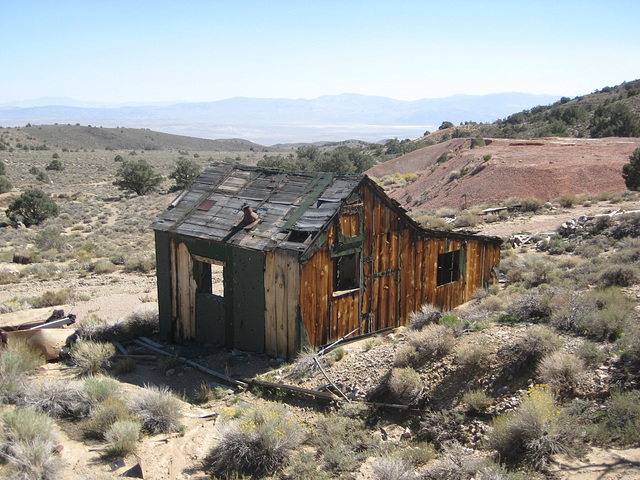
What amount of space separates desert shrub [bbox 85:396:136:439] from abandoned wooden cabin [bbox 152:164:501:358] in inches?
121

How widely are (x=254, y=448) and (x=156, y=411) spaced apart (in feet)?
5.47

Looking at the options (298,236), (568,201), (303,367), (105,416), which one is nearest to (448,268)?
(298,236)

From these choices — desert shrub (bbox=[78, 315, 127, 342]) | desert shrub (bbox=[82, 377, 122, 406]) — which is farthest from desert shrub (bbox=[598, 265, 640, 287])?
desert shrub (bbox=[78, 315, 127, 342])

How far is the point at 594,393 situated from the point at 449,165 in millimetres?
31204

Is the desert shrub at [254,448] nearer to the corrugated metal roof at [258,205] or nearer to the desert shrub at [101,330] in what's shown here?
the corrugated metal roof at [258,205]

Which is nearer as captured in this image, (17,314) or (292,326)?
(292,326)

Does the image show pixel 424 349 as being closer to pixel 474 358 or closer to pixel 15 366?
pixel 474 358

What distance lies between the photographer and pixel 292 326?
9102 millimetres

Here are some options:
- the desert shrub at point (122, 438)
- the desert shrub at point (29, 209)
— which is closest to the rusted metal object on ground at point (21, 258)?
the desert shrub at point (29, 209)

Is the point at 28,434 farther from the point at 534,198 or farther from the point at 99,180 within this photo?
the point at 99,180

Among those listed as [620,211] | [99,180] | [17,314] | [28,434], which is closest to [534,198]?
[620,211]

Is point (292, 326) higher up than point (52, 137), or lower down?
lower down

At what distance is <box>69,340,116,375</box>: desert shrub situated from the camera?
29.9 feet

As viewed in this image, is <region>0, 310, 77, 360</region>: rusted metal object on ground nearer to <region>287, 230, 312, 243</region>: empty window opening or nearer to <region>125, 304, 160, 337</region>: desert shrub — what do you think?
<region>125, 304, 160, 337</region>: desert shrub
